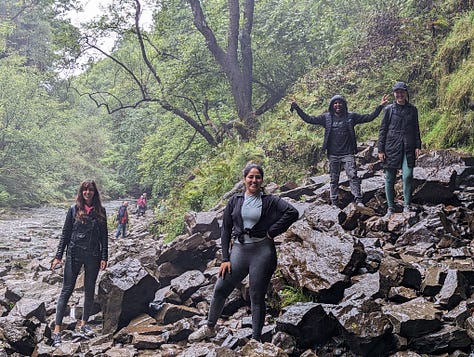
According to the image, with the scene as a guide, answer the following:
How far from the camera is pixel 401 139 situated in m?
7.71

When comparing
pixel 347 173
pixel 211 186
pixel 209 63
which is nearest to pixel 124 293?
pixel 347 173

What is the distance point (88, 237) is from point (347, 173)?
4.92 m

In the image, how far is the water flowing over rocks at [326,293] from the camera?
4457 mm

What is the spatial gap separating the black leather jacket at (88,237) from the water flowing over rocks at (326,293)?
0.65 metres

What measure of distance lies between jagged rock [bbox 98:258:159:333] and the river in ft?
31.4

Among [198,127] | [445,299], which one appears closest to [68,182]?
[198,127]

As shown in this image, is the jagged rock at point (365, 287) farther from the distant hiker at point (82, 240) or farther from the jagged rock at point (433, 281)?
the distant hiker at point (82, 240)

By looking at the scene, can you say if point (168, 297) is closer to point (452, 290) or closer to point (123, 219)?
point (452, 290)

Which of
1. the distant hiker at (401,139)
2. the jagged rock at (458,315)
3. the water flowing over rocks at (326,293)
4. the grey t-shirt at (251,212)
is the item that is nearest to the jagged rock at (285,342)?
the water flowing over rocks at (326,293)

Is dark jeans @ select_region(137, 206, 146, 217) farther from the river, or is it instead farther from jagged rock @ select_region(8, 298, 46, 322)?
jagged rock @ select_region(8, 298, 46, 322)

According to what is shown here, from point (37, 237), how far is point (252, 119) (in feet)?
37.7

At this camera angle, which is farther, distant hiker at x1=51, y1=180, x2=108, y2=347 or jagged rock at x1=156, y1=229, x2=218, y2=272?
jagged rock at x1=156, y1=229, x2=218, y2=272

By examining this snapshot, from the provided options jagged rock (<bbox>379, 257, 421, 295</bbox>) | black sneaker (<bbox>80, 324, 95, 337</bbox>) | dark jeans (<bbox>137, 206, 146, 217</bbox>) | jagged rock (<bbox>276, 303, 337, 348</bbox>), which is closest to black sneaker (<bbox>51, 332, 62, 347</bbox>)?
black sneaker (<bbox>80, 324, 95, 337</bbox>)

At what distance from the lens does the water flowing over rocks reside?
446 centimetres
